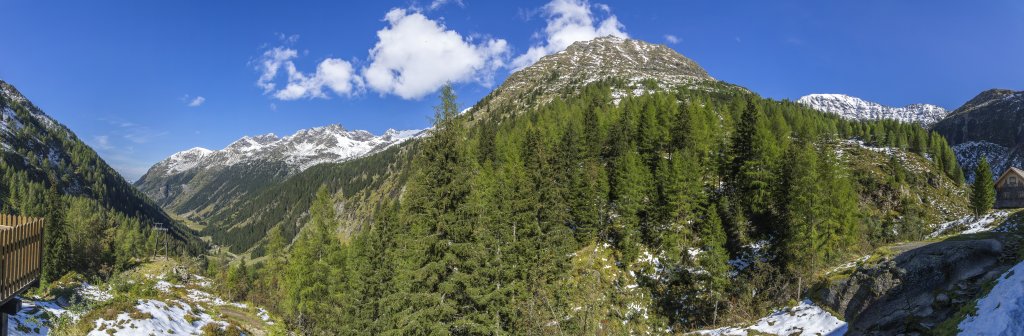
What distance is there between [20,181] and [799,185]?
804 feet

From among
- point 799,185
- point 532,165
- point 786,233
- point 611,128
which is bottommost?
point 786,233

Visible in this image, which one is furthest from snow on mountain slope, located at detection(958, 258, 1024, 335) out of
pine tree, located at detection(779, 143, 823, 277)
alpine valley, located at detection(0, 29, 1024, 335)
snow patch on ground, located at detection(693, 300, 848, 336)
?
pine tree, located at detection(779, 143, 823, 277)

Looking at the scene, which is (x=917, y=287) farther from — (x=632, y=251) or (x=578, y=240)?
(x=578, y=240)

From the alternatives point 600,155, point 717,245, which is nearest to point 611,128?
point 600,155

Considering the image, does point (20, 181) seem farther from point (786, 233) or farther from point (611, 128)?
point (786, 233)

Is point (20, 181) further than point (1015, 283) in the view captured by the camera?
Yes

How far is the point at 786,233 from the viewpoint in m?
39.7

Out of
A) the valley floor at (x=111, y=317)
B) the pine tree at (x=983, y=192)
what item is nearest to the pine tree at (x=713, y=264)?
the valley floor at (x=111, y=317)

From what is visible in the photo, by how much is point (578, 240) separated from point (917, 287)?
108 feet

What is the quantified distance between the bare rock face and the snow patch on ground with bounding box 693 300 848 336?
72 cm

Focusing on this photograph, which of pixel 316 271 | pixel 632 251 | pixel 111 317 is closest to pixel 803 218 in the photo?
pixel 632 251

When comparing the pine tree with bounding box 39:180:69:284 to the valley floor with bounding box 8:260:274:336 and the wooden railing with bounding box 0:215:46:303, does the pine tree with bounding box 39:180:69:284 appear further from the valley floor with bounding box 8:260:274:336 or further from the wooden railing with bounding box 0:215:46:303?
the wooden railing with bounding box 0:215:46:303

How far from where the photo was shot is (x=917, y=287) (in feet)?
63.7

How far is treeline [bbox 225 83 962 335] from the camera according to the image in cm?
2228
